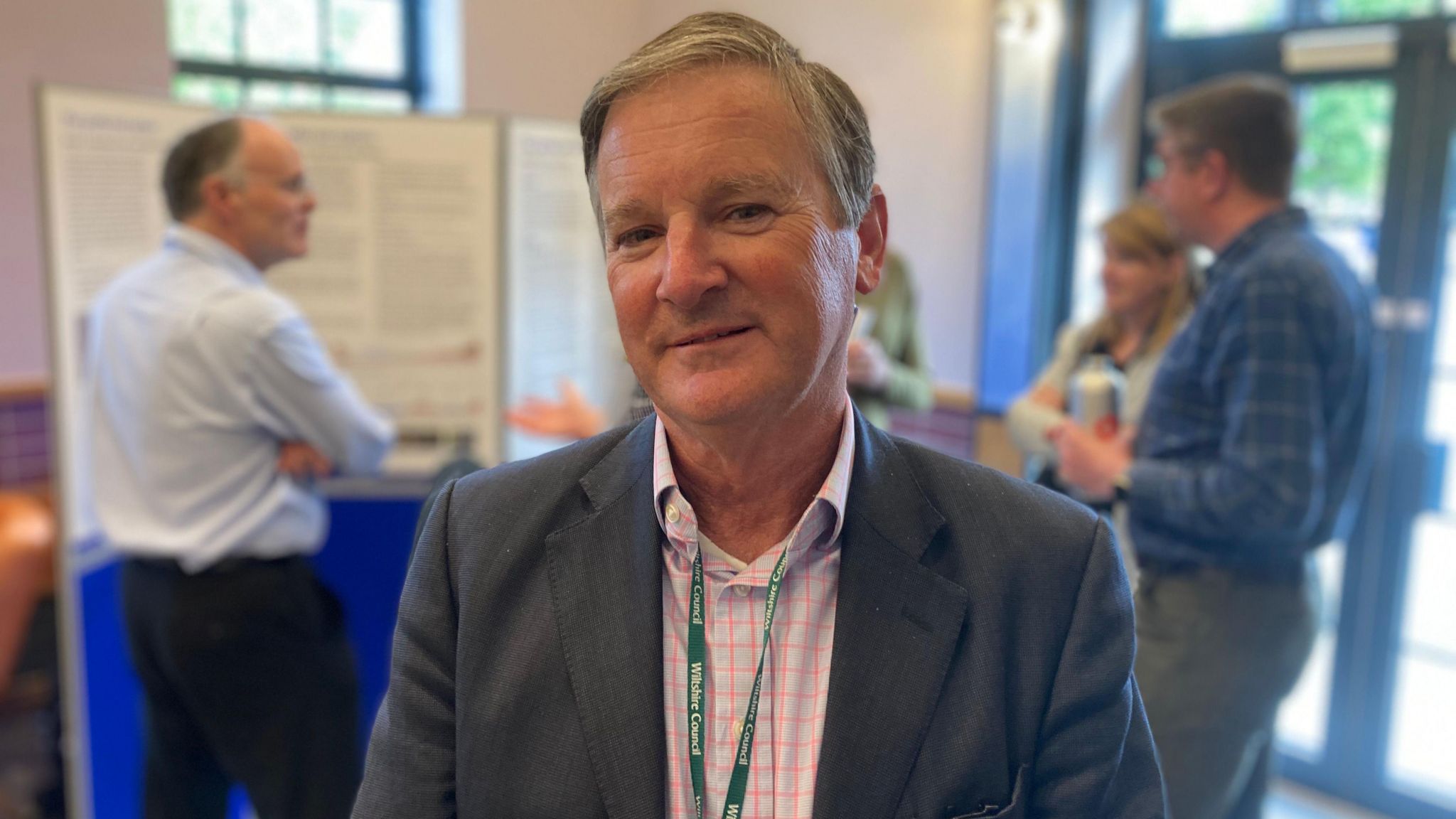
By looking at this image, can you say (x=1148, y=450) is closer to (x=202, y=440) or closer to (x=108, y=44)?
(x=202, y=440)

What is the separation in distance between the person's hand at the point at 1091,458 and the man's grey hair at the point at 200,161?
182 centimetres

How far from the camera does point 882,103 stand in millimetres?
4293

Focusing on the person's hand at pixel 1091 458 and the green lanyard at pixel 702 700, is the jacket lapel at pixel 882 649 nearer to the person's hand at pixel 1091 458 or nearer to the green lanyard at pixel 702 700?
the green lanyard at pixel 702 700

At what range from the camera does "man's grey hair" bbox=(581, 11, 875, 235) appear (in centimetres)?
96

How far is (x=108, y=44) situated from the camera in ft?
13.1

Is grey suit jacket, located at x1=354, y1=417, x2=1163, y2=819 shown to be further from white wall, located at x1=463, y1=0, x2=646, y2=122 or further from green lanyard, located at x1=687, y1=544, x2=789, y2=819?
white wall, located at x1=463, y1=0, x2=646, y2=122

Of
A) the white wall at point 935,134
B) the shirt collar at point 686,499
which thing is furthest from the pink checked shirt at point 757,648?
the white wall at point 935,134

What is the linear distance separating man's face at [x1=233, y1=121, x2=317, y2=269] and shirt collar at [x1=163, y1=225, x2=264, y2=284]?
43 millimetres

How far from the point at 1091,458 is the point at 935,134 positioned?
2.47 metres

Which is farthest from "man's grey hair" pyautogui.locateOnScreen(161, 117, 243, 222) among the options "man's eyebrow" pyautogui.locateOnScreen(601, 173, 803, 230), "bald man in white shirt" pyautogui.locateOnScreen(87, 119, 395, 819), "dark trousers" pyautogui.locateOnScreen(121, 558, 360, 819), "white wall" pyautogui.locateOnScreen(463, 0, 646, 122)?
"white wall" pyautogui.locateOnScreen(463, 0, 646, 122)

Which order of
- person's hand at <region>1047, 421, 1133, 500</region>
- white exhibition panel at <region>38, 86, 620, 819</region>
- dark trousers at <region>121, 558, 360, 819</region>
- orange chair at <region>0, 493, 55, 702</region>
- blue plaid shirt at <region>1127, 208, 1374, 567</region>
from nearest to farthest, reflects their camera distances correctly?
orange chair at <region>0, 493, 55, 702</region>
blue plaid shirt at <region>1127, 208, 1374, 567</region>
person's hand at <region>1047, 421, 1133, 500</region>
dark trousers at <region>121, 558, 360, 819</region>
white exhibition panel at <region>38, 86, 620, 819</region>

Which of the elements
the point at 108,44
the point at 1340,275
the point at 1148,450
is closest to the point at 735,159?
the point at 1148,450

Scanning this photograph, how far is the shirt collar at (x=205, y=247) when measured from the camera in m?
2.28

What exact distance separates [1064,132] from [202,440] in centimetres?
295
